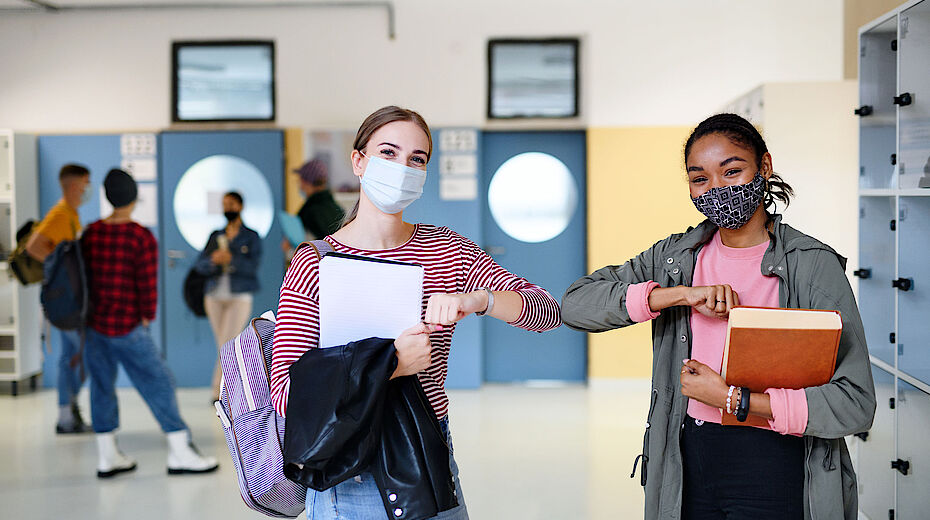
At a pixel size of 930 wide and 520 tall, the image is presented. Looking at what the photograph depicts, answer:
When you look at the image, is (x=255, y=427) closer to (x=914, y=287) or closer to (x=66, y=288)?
(x=914, y=287)

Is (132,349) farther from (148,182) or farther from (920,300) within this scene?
(920,300)

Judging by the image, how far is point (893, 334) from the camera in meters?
3.08

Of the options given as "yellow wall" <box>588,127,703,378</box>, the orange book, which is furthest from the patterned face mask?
"yellow wall" <box>588,127,703,378</box>

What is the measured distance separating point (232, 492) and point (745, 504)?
319cm

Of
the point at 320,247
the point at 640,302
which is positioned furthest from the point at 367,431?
the point at 640,302

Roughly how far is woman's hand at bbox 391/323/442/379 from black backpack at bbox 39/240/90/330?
11.3 ft

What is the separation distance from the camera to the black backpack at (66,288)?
4.48 m

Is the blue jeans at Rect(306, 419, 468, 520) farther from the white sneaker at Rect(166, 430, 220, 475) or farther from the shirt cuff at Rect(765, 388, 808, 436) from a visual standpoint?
the white sneaker at Rect(166, 430, 220, 475)

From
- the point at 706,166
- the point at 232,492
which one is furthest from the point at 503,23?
the point at 706,166

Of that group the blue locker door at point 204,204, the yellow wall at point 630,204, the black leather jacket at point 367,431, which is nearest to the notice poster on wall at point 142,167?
the blue locker door at point 204,204

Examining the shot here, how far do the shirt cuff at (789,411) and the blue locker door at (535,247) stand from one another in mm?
5453

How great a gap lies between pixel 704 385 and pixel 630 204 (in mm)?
5292

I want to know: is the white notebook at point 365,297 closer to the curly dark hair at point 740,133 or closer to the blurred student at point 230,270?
the curly dark hair at point 740,133

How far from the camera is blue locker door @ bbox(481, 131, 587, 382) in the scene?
7125 mm
